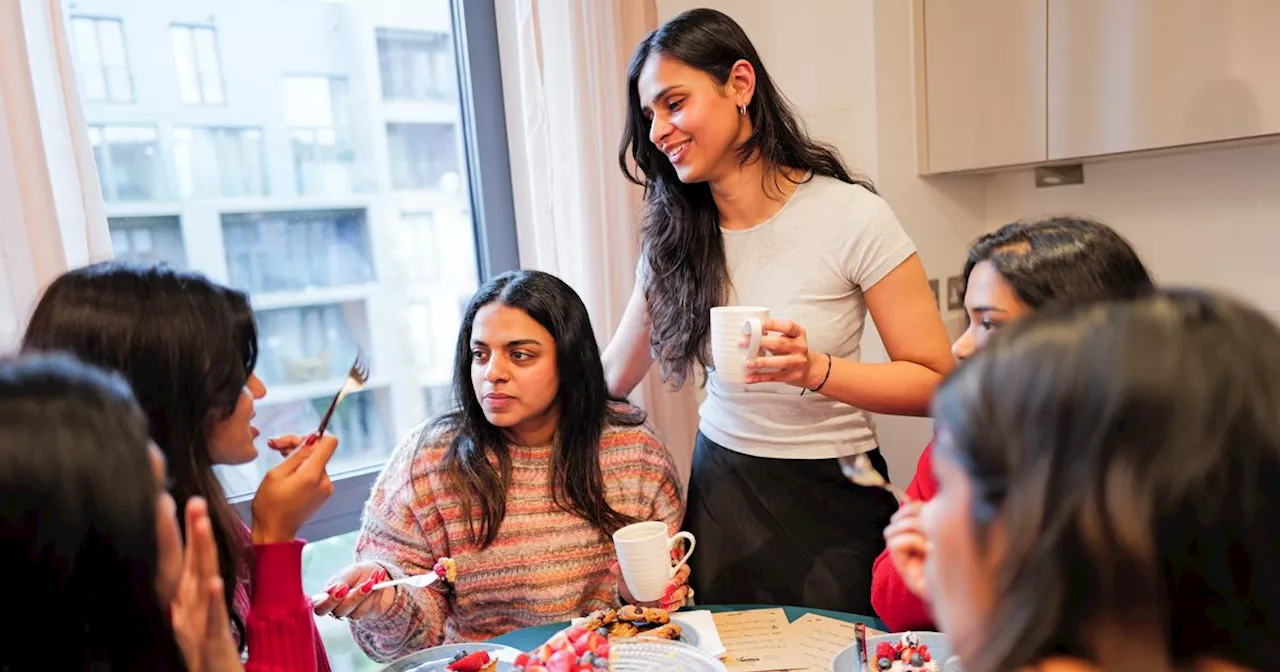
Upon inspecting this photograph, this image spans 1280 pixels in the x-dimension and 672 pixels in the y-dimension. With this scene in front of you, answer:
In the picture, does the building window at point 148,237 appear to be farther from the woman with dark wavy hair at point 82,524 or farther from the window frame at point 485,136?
the woman with dark wavy hair at point 82,524

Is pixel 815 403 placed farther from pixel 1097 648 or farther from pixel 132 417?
pixel 132 417

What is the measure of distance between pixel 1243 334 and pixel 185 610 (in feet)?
2.74

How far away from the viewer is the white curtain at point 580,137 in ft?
6.89

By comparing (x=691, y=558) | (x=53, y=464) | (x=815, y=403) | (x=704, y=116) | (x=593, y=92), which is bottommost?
(x=691, y=558)

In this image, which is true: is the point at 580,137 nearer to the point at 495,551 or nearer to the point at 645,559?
the point at 495,551

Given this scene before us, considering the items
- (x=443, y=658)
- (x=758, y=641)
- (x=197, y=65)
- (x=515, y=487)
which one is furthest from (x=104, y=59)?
(x=758, y=641)

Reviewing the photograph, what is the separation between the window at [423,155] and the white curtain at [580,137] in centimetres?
23

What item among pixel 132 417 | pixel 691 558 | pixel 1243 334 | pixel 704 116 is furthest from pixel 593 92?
pixel 1243 334

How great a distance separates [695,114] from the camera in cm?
145

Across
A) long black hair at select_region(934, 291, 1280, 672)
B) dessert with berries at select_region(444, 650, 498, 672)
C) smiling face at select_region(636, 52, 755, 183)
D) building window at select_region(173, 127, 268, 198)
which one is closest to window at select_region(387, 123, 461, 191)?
building window at select_region(173, 127, 268, 198)

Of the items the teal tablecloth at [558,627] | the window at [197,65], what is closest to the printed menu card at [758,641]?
the teal tablecloth at [558,627]

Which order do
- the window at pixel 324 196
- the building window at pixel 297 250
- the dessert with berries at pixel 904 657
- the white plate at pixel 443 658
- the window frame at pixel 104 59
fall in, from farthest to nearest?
the building window at pixel 297 250 → the window at pixel 324 196 → the window frame at pixel 104 59 → the white plate at pixel 443 658 → the dessert with berries at pixel 904 657

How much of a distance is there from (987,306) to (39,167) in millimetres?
1474

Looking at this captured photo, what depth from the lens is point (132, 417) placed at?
2.19 feet
